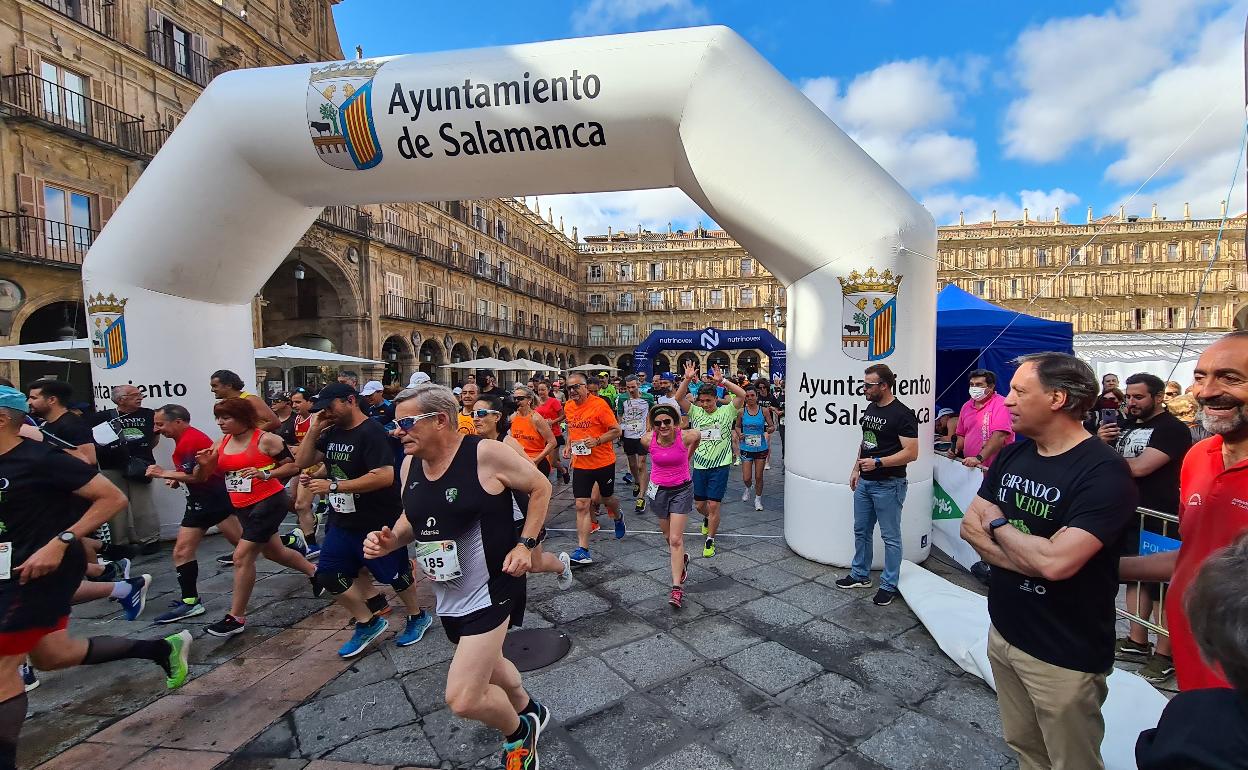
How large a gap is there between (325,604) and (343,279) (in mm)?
19094

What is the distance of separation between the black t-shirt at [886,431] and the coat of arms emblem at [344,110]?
446 cm

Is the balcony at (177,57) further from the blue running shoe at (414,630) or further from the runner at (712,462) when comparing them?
the blue running shoe at (414,630)

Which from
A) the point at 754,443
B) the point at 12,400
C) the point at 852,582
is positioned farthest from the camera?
the point at 754,443

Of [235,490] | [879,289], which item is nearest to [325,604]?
[235,490]

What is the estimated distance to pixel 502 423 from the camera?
5840mm

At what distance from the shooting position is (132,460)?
16.4 ft

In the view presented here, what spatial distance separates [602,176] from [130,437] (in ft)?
15.3

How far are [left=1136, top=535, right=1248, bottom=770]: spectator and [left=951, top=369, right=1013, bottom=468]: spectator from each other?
13.3 ft

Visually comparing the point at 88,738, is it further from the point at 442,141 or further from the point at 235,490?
the point at 442,141

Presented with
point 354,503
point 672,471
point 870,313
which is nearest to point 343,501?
point 354,503

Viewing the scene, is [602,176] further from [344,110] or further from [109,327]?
[109,327]

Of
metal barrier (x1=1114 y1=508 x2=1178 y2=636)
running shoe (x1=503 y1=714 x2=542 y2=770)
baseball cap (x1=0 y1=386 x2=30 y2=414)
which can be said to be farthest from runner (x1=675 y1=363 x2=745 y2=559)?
baseball cap (x1=0 y1=386 x2=30 y2=414)

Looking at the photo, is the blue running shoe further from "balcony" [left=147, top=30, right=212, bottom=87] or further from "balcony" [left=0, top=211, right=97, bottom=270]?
"balcony" [left=147, top=30, right=212, bottom=87]

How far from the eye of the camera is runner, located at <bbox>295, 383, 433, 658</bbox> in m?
3.26
